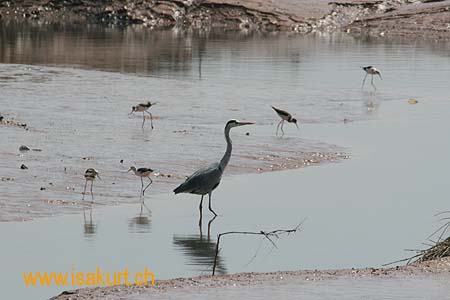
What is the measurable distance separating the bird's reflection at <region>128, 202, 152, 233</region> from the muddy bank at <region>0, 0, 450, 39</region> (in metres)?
25.4

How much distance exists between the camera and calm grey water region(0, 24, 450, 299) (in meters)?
10.8

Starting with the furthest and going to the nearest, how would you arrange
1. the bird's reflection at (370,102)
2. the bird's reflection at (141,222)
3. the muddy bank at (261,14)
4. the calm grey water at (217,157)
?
the muddy bank at (261,14)
the bird's reflection at (370,102)
the bird's reflection at (141,222)
the calm grey water at (217,157)

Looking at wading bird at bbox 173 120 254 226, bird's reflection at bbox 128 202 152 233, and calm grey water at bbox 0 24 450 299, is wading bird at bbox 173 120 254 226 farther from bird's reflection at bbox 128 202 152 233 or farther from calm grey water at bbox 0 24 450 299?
bird's reflection at bbox 128 202 152 233

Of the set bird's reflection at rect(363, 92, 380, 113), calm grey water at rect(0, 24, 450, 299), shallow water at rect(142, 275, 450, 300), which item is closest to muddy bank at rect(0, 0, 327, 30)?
calm grey water at rect(0, 24, 450, 299)

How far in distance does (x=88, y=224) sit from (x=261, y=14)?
28.6 meters

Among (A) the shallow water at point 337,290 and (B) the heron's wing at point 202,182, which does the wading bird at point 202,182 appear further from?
(A) the shallow water at point 337,290

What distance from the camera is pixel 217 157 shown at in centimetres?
1559

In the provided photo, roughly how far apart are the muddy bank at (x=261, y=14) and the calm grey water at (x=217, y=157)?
886cm

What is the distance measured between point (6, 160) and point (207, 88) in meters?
8.72

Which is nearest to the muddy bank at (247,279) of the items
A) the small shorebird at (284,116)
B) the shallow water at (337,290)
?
the shallow water at (337,290)

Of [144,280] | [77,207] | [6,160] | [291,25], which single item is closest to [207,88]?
[6,160]

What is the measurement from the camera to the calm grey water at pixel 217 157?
10.8 m

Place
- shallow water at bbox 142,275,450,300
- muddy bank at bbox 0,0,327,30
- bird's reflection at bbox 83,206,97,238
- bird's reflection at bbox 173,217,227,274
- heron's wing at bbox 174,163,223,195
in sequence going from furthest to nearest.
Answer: muddy bank at bbox 0,0,327,30, heron's wing at bbox 174,163,223,195, bird's reflection at bbox 83,206,97,238, bird's reflection at bbox 173,217,227,274, shallow water at bbox 142,275,450,300

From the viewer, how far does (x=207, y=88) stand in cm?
2264
